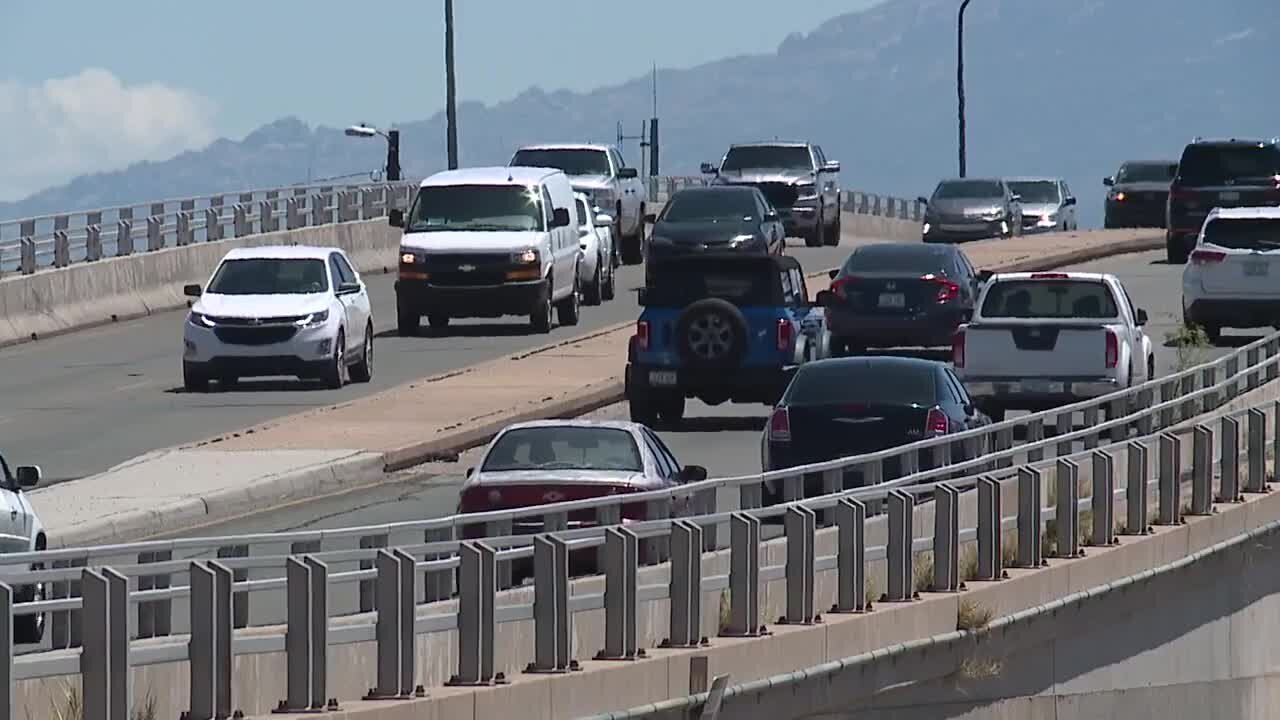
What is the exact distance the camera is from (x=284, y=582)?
1414cm

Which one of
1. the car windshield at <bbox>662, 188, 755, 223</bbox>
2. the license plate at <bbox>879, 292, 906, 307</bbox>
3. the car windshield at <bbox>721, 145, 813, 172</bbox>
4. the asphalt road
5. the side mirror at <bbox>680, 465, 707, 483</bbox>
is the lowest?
the asphalt road

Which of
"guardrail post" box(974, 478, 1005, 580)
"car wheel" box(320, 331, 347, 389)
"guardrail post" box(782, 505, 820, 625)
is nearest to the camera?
"guardrail post" box(782, 505, 820, 625)

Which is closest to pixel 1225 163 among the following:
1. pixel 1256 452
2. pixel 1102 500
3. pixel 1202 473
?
pixel 1256 452

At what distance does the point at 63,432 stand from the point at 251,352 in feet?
11.7

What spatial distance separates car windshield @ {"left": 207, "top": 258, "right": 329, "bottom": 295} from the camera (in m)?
38.0

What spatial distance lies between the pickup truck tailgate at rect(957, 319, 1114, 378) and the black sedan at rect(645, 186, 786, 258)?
47.5 ft

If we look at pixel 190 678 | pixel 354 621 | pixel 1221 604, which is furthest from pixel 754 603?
pixel 1221 604

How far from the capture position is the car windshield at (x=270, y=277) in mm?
38031

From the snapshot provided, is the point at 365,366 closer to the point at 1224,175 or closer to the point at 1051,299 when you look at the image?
the point at 1051,299

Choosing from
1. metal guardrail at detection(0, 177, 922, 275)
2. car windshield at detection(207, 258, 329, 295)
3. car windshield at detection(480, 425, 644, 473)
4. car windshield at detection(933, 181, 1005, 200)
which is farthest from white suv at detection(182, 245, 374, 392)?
car windshield at detection(933, 181, 1005, 200)

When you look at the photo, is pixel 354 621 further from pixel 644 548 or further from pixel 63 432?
pixel 63 432

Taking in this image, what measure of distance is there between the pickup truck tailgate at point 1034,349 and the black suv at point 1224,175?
64.8ft

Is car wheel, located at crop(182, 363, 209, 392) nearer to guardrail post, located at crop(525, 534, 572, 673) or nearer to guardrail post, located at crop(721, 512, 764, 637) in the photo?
guardrail post, located at crop(721, 512, 764, 637)

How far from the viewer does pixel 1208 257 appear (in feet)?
136
